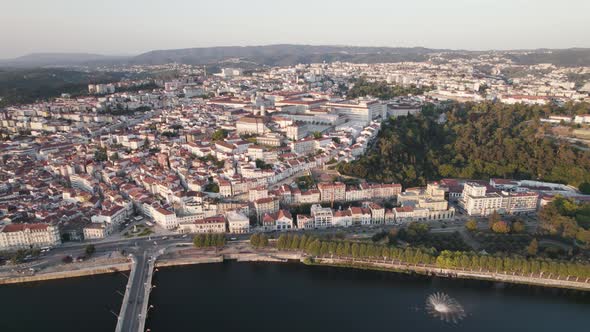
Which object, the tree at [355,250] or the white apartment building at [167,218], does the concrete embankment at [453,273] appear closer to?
the tree at [355,250]

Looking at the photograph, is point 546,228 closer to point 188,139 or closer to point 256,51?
point 188,139

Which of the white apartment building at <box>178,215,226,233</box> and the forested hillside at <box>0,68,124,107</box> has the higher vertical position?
the forested hillside at <box>0,68,124,107</box>

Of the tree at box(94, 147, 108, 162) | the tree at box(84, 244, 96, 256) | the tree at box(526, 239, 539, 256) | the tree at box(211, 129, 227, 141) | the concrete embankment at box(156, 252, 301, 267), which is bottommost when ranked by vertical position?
the concrete embankment at box(156, 252, 301, 267)

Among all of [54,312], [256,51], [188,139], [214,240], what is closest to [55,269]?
[54,312]

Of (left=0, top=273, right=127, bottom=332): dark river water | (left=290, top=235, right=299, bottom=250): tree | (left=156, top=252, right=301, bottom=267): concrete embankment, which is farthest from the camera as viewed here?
(left=290, top=235, right=299, bottom=250): tree

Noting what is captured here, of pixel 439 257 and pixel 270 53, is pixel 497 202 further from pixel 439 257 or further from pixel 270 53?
pixel 270 53

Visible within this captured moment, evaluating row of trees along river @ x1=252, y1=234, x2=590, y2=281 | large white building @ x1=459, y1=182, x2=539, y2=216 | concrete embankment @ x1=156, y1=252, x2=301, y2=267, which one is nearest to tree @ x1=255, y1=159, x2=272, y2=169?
row of trees along river @ x1=252, y1=234, x2=590, y2=281

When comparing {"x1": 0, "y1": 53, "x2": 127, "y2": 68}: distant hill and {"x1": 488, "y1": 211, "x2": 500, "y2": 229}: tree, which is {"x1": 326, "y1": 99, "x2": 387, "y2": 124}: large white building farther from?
{"x1": 0, "y1": 53, "x2": 127, "y2": 68}: distant hill
